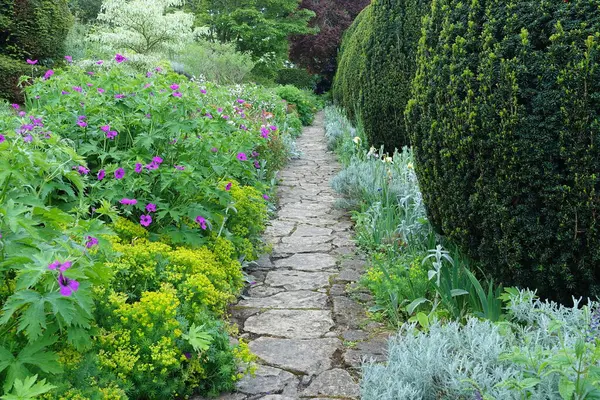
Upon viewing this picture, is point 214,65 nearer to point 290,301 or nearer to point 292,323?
point 290,301

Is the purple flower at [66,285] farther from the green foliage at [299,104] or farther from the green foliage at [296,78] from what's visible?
the green foliage at [296,78]

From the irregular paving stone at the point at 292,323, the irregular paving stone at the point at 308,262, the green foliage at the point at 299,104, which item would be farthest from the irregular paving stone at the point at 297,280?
the green foliage at the point at 299,104

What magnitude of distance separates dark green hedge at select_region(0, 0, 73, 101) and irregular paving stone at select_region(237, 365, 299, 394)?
7.75 metres

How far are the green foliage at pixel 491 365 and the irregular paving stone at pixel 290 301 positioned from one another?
3.91ft

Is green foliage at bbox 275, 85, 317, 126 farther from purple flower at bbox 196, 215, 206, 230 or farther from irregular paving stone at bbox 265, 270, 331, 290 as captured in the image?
purple flower at bbox 196, 215, 206, 230

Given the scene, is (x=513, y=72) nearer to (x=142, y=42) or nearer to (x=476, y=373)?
(x=476, y=373)

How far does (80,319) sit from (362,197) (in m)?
4.28

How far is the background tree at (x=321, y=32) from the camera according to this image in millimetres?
25202

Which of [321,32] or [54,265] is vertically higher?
[321,32]

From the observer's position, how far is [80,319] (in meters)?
1.81

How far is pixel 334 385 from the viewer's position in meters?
2.50

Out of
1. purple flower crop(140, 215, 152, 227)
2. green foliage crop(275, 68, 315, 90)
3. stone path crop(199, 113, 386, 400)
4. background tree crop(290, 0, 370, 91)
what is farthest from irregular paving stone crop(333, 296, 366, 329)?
green foliage crop(275, 68, 315, 90)

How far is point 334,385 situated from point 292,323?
0.76 m

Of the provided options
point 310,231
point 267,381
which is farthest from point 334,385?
point 310,231
